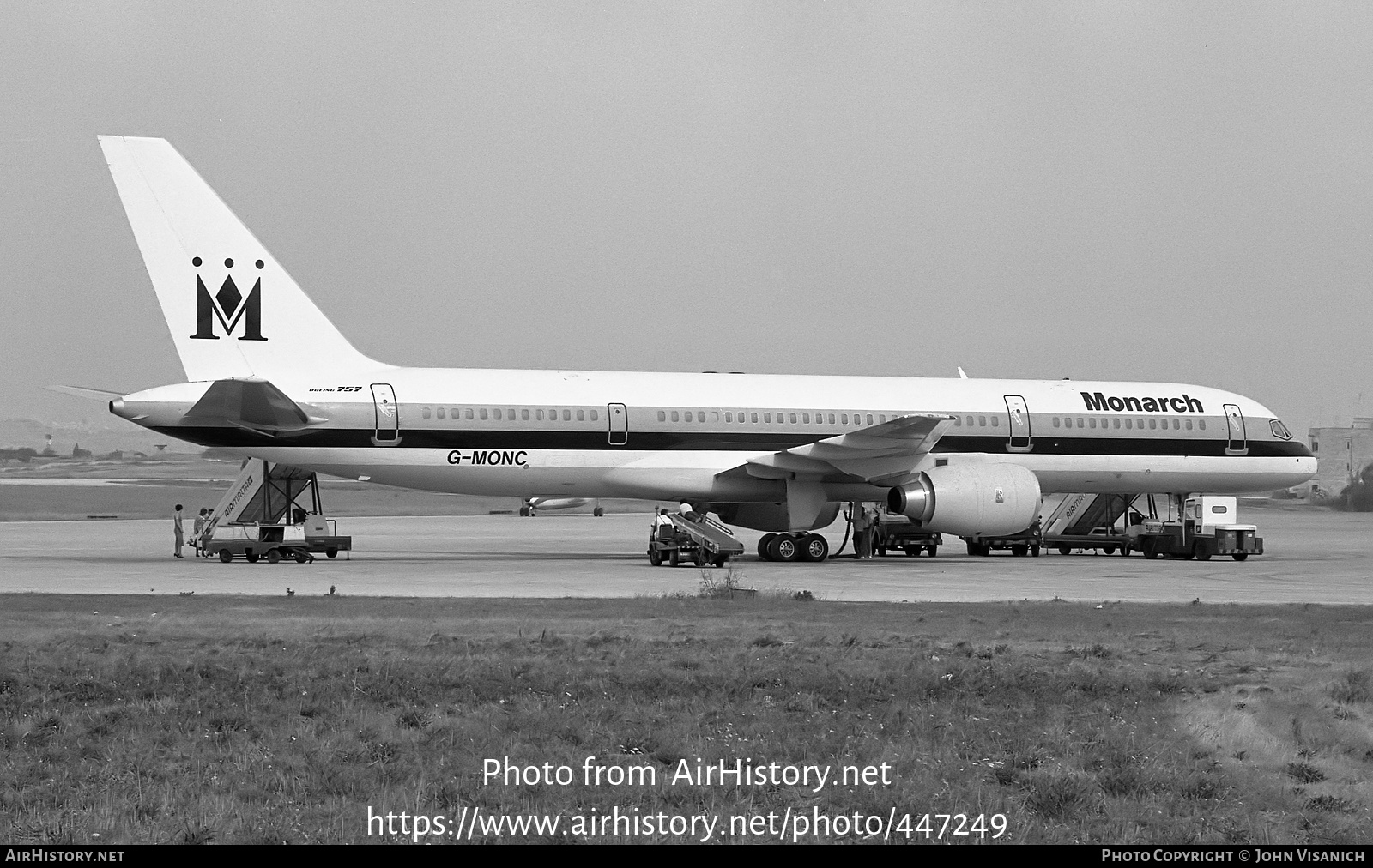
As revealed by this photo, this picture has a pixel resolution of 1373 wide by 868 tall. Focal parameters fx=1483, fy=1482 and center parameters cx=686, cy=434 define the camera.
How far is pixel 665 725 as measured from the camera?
36.1 feet

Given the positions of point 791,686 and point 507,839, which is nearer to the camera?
point 507,839

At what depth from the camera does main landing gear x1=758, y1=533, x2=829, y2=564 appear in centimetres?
3105

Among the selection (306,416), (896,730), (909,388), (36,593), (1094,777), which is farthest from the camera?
(909,388)

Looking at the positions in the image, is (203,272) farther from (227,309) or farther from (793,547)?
(793,547)

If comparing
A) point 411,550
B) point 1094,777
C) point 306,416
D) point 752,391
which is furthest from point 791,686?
point 411,550

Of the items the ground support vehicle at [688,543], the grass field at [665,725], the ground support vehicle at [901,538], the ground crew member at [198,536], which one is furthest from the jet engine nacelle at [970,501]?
the grass field at [665,725]

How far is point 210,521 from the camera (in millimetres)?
30156

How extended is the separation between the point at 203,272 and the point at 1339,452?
3103 inches

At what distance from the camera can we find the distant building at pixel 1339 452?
8819cm

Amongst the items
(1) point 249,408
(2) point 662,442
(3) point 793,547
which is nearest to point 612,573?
(2) point 662,442

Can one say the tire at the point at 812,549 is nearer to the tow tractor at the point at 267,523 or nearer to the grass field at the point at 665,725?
the tow tractor at the point at 267,523

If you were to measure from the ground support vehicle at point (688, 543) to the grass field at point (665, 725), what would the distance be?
539 inches

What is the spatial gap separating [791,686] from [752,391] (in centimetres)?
1988

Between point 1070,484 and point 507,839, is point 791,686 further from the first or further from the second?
point 1070,484
